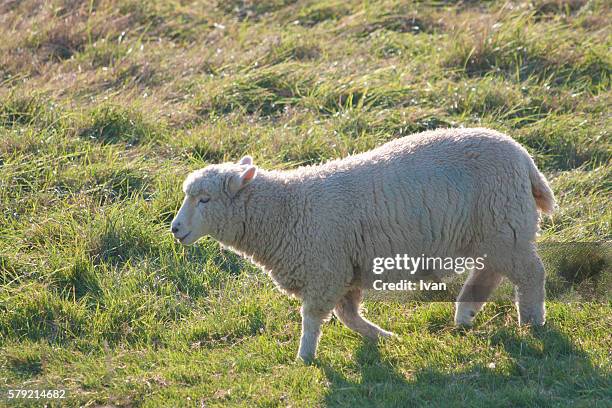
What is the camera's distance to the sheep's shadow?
17.3 feet

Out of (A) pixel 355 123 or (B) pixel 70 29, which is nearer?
(A) pixel 355 123

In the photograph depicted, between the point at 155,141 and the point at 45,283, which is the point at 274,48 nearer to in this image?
the point at 155,141

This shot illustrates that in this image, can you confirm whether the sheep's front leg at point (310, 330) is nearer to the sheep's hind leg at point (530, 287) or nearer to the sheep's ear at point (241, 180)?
the sheep's ear at point (241, 180)

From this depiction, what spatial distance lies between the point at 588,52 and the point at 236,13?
4.17 m

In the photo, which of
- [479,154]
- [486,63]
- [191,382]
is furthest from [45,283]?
[486,63]

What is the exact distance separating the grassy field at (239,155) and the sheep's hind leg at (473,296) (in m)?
0.12

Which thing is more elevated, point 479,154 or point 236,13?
point 479,154

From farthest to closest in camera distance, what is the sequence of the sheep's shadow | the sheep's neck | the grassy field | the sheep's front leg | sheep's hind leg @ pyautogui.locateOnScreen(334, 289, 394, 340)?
1. sheep's hind leg @ pyautogui.locateOnScreen(334, 289, 394, 340)
2. the sheep's neck
3. the sheep's front leg
4. the grassy field
5. the sheep's shadow

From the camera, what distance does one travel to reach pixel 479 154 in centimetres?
598

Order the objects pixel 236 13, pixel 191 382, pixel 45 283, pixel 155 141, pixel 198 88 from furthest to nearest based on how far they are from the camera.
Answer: pixel 236 13 < pixel 198 88 < pixel 155 141 < pixel 45 283 < pixel 191 382

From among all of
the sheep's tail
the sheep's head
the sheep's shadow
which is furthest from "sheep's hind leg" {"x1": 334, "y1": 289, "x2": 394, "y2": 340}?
the sheep's tail

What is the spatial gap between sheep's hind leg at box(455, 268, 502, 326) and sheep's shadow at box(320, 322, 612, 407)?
13.2 inches

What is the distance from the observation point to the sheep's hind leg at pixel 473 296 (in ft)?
20.5

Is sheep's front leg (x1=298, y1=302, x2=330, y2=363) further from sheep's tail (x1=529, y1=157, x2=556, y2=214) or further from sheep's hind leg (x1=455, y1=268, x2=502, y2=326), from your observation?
sheep's tail (x1=529, y1=157, x2=556, y2=214)
